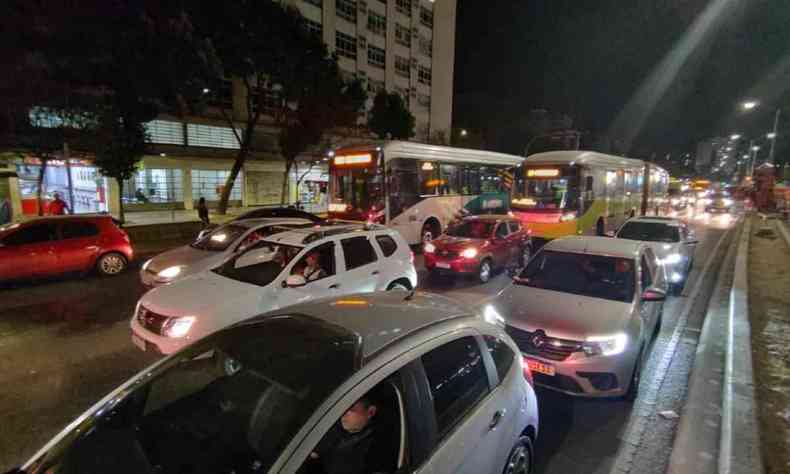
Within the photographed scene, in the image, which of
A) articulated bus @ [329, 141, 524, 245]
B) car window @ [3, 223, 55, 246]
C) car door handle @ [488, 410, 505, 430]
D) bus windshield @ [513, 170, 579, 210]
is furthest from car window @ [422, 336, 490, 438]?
bus windshield @ [513, 170, 579, 210]

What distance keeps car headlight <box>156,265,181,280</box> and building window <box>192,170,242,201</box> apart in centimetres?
2202

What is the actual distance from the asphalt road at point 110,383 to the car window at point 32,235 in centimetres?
108

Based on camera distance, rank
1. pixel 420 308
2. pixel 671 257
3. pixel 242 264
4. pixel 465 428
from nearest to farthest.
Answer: pixel 465 428 < pixel 420 308 < pixel 242 264 < pixel 671 257

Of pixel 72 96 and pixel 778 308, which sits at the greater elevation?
pixel 72 96

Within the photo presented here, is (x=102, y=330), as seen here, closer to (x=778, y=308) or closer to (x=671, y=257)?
(x=671, y=257)

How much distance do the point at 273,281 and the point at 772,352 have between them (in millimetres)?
7167

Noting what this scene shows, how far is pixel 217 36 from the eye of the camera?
64.3 ft

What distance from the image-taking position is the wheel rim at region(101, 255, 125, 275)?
389 inches

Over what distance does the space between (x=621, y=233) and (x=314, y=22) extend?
3412 cm

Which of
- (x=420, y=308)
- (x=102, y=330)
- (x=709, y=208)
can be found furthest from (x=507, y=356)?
(x=709, y=208)

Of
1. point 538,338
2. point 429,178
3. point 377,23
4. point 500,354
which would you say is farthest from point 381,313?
point 377,23

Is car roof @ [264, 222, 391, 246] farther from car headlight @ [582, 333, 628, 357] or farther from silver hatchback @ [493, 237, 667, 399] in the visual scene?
car headlight @ [582, 333, 628, 357]

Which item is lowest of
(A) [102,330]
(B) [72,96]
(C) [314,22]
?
(A) [102,330]

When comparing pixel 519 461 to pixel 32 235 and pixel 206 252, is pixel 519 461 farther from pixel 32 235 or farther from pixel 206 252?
pixel 32 235
